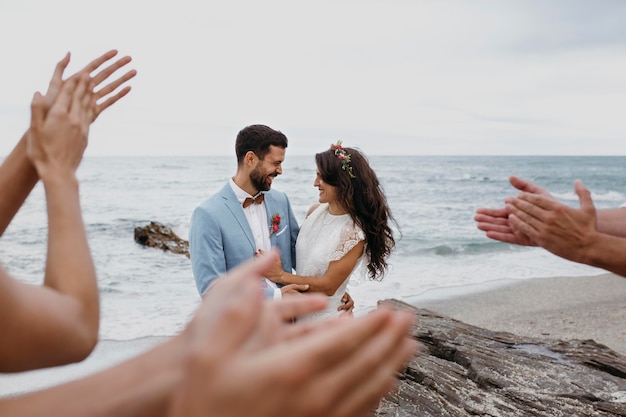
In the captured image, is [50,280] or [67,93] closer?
[50,280]

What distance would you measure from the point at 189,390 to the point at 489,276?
49.6ft

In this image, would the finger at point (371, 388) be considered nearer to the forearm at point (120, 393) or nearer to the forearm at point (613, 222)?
the forearm at point (120, 393)

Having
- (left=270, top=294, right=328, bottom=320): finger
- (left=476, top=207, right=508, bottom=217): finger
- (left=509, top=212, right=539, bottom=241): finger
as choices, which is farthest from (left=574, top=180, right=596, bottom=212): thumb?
(left=270, top=294, right=328, bottom=320): finger

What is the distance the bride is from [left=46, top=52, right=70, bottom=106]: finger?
312 centimetres

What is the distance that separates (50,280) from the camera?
1.36 metres

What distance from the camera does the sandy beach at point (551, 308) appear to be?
9.98m

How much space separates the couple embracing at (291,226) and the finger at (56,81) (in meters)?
2.47

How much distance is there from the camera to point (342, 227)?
4.84m

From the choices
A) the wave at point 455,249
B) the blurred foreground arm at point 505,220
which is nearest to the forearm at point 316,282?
the blurred foreground arm at point 505,220

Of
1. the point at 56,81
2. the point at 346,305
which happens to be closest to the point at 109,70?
the point at 56,81

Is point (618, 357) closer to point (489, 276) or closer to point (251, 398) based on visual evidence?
point (251, 398)

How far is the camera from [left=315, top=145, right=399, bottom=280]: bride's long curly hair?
490 centimetres

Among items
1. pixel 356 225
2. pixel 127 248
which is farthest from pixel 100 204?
pixel 356 225

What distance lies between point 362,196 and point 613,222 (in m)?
2.20
